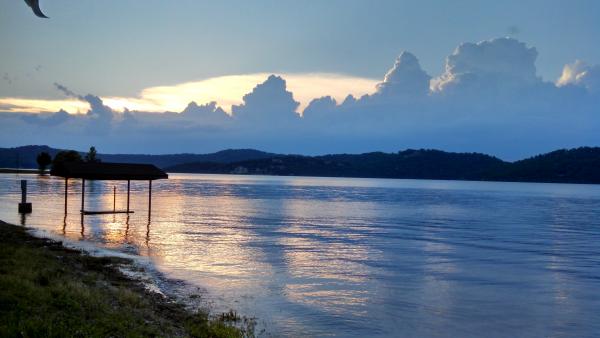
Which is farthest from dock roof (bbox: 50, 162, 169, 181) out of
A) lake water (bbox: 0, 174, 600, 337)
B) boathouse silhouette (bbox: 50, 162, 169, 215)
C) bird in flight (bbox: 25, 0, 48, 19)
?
bird in flight (bbox: 25, 0, 48, 19)

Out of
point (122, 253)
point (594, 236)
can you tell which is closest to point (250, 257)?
point (122, 253)

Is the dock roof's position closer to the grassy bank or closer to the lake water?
the lake water

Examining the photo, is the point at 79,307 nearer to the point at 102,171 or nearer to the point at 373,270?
the point at 373,270

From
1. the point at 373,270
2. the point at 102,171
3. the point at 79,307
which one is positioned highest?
the point at 102,171

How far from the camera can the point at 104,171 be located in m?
39.4

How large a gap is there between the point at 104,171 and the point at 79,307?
3073 cm

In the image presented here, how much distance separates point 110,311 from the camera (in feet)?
35.4

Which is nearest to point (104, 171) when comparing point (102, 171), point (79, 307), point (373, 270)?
point (102, 171)

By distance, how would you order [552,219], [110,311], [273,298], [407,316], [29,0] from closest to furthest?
[29,0], [110,311], [407,316], [273,298], [552,219]

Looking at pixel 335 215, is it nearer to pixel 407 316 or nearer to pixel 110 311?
pixel 407 316

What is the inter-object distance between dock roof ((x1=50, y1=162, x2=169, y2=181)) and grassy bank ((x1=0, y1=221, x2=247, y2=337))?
22593mm

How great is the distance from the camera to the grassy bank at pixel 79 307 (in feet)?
28.8

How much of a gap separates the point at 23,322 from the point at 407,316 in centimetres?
994

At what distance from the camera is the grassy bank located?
8.77m
